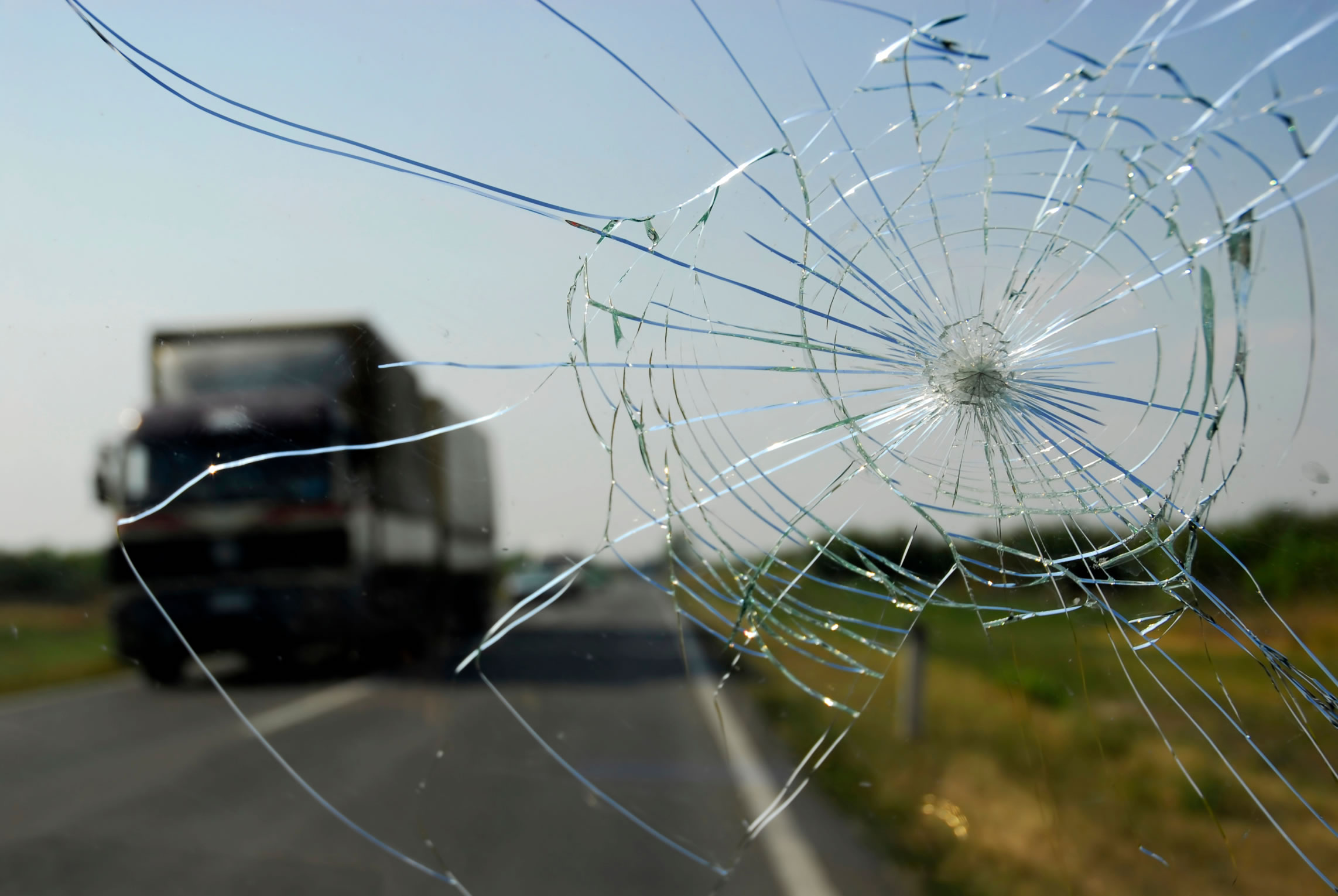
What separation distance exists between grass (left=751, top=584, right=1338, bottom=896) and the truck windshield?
0.78 metres

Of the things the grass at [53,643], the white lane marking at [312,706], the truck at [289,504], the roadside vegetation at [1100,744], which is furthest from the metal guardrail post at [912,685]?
the grass at [53,643]

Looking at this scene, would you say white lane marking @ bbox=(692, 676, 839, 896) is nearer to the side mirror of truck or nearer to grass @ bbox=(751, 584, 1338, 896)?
grass @ bbox=(751, 584, 1338, 896)

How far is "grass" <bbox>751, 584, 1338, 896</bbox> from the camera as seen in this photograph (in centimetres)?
108

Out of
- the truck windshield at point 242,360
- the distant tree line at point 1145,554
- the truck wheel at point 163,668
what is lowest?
the truck wheel at point 163,668

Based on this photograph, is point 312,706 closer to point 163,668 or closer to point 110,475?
point 163,668

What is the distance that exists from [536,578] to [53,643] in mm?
764

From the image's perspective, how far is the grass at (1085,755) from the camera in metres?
1.08

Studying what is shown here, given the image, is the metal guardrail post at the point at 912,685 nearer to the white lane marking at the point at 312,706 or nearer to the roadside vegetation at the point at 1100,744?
the roadside vegetation at the point at 1100,744

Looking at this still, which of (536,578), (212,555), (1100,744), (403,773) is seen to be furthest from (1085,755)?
(212,555)

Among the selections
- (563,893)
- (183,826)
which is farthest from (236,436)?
(563,893)

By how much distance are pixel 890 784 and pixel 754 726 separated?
8.8 inches

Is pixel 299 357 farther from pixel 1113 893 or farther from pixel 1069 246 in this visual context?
pixel 1113 893

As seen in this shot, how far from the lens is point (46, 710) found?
1.30 metres

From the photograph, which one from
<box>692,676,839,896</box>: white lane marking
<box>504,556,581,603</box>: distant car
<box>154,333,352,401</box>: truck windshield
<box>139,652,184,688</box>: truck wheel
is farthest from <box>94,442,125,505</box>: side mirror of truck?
<box>692,676,839,896</box>: white lane marking
